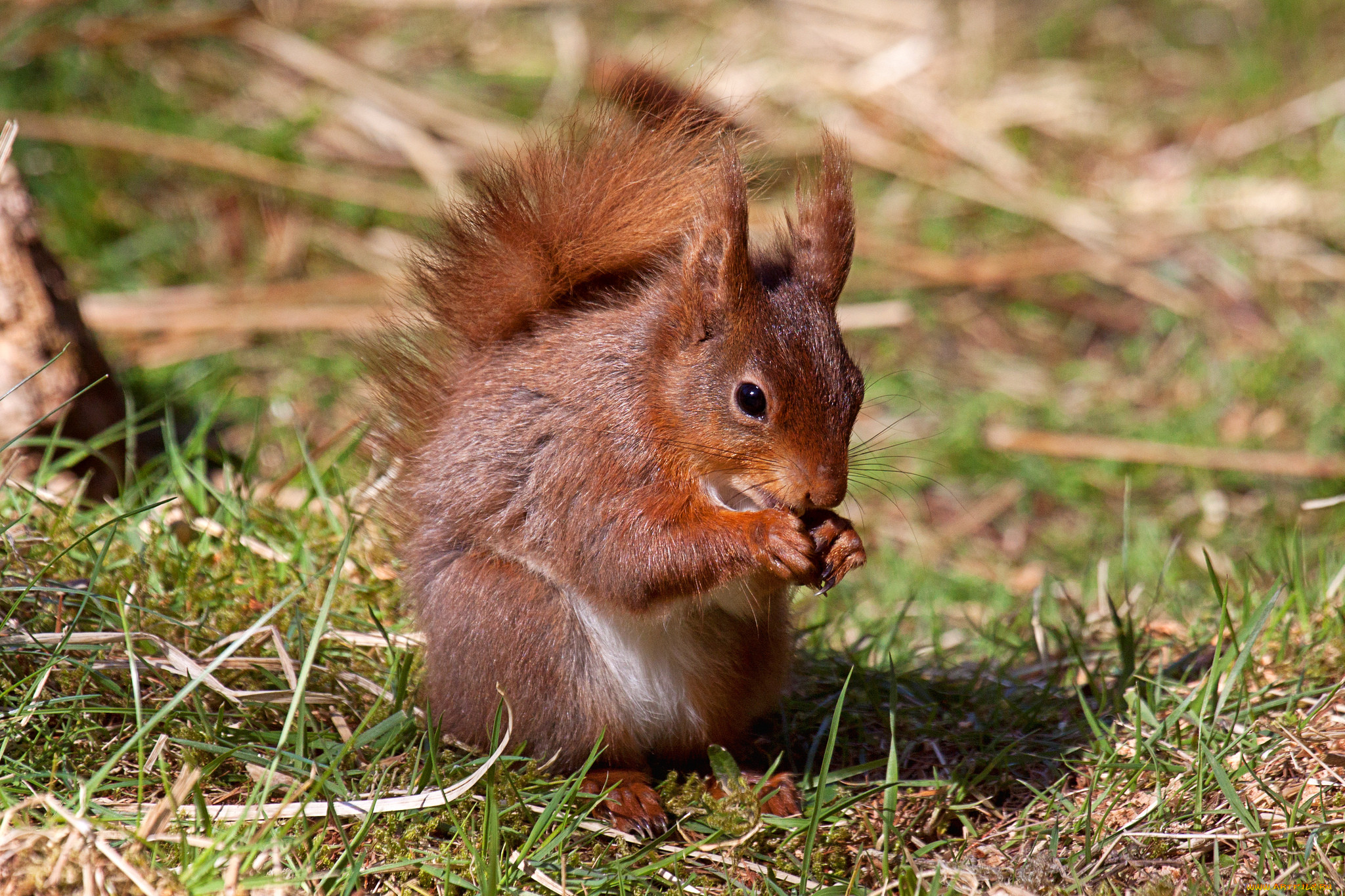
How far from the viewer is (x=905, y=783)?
6.84 ft

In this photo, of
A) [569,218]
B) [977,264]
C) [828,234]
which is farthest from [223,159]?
[828,234]

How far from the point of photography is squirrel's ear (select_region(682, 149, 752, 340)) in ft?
6.72

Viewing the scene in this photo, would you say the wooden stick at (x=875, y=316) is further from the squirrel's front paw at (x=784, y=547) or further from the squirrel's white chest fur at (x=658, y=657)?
the squirrel's front paw at (x=784, y=547)

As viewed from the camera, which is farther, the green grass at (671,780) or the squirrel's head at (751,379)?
the squirrel's head at (751,379)

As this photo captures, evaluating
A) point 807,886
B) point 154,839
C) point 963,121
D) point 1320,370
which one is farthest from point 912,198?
point 154,839

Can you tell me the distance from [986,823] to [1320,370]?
3314mm

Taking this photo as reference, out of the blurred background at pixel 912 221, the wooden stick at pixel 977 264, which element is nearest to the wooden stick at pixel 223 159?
the blurred background at pixel 912 221

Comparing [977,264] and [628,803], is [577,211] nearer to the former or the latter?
[628,803]

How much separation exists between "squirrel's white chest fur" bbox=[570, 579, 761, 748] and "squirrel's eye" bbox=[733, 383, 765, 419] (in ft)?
0.93

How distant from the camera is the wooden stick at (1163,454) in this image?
419 centimetres

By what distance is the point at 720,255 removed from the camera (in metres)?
2.10

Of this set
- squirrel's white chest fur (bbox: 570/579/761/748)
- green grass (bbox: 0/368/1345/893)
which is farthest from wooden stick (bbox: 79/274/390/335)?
squirrel's white chest fur (bbox: 570/579/761/748)

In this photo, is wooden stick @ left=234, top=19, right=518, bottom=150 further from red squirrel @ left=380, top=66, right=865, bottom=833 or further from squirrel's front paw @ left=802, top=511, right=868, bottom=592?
squirrel's front paw @ left=802, top=511, right=868, bottom=592

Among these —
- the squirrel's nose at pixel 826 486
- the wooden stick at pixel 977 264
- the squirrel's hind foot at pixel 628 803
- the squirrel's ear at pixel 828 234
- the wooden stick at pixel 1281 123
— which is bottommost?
the wooden stick at pixel 977 264
